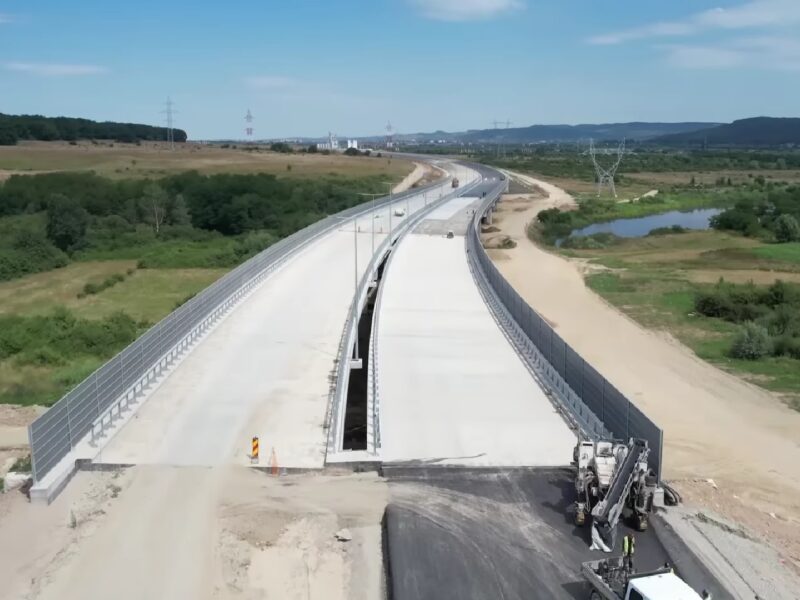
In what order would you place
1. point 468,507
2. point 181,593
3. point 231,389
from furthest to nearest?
point 231,389 < point 468,507 < point 181,593

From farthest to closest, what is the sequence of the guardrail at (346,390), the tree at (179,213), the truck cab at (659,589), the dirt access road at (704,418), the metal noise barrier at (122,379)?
the tree at (179,213), the guardrail at (346,390), the dirt access road at (704,418), the metal noise barrier at (122,379), the truck cab at (659,589)

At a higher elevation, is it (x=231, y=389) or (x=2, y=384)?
(x=231, y=389)

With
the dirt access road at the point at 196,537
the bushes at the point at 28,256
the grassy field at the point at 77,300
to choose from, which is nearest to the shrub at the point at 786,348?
the dirt access road at the point at 196,537

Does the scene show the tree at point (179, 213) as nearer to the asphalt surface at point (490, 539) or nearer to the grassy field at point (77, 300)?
the grassy field at point (77, 300)

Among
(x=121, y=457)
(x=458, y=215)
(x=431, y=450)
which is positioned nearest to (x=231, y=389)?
(x=121, y=457)

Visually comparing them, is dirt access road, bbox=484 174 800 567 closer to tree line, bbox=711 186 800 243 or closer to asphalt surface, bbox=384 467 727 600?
asphalt surface, bbox=384 467 727 600

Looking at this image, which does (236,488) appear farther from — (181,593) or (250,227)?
(250,227)

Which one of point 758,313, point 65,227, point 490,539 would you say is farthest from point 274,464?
point 65,227
